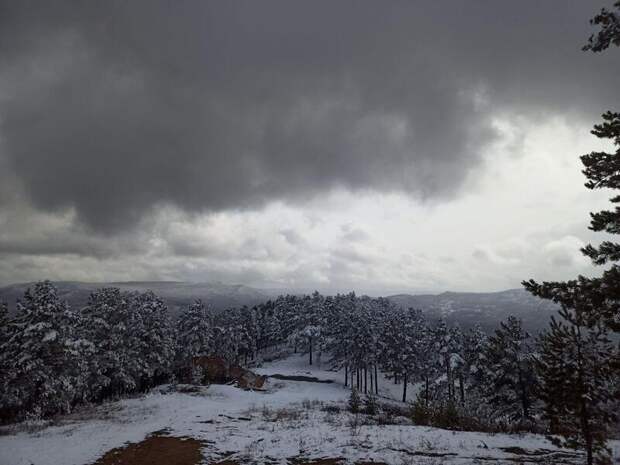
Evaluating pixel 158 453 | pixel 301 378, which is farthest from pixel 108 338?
pixel 301 378

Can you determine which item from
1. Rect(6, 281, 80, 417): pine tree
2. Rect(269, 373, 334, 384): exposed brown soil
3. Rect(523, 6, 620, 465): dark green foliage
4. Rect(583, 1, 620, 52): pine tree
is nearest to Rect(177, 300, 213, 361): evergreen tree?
Rect(269, 373, 334, 384): exposed brown soil

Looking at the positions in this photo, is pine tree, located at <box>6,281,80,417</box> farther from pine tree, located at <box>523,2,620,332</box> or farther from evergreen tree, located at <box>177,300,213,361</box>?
pine tree, located at <box>523,2,620,332</box>

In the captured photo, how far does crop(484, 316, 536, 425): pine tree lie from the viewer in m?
28.2

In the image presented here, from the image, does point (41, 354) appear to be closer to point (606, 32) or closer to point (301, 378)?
point (606, 32)

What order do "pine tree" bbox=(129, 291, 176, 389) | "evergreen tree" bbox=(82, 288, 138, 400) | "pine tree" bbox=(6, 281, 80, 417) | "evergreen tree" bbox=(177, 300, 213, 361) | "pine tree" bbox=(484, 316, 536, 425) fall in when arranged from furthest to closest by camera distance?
"evergreen tree" bbox=(177, 300, 213, 361) → "pine tree" bbox=(129, 291, 176, 389) → "evergreen tree" bbox=(82, 288, 138, 400) → "pine tree" bbox=(484, 316, 536, 425) → "pine tree" bbox=(6, 281, 80, 417)

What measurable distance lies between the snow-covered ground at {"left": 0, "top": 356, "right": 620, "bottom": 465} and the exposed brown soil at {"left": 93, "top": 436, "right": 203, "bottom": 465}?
636mm

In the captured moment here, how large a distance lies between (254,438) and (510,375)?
21.7m

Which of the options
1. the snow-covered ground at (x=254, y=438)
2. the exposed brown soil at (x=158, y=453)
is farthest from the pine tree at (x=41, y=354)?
the exposed brown soil at (x=158, y=453)

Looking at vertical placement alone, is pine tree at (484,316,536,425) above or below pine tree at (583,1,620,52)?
below

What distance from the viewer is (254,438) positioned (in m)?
18.4

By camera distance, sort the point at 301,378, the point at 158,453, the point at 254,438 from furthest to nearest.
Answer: the point at 301,378, the point at 254,438, the point at 158,453

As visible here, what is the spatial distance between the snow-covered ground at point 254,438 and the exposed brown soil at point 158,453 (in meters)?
0.64

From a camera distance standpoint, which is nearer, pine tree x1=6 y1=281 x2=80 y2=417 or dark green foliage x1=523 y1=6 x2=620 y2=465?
dark green foliage x1=523 y1=6 x2=620 y2=465

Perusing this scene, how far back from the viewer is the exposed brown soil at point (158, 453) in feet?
50.6
